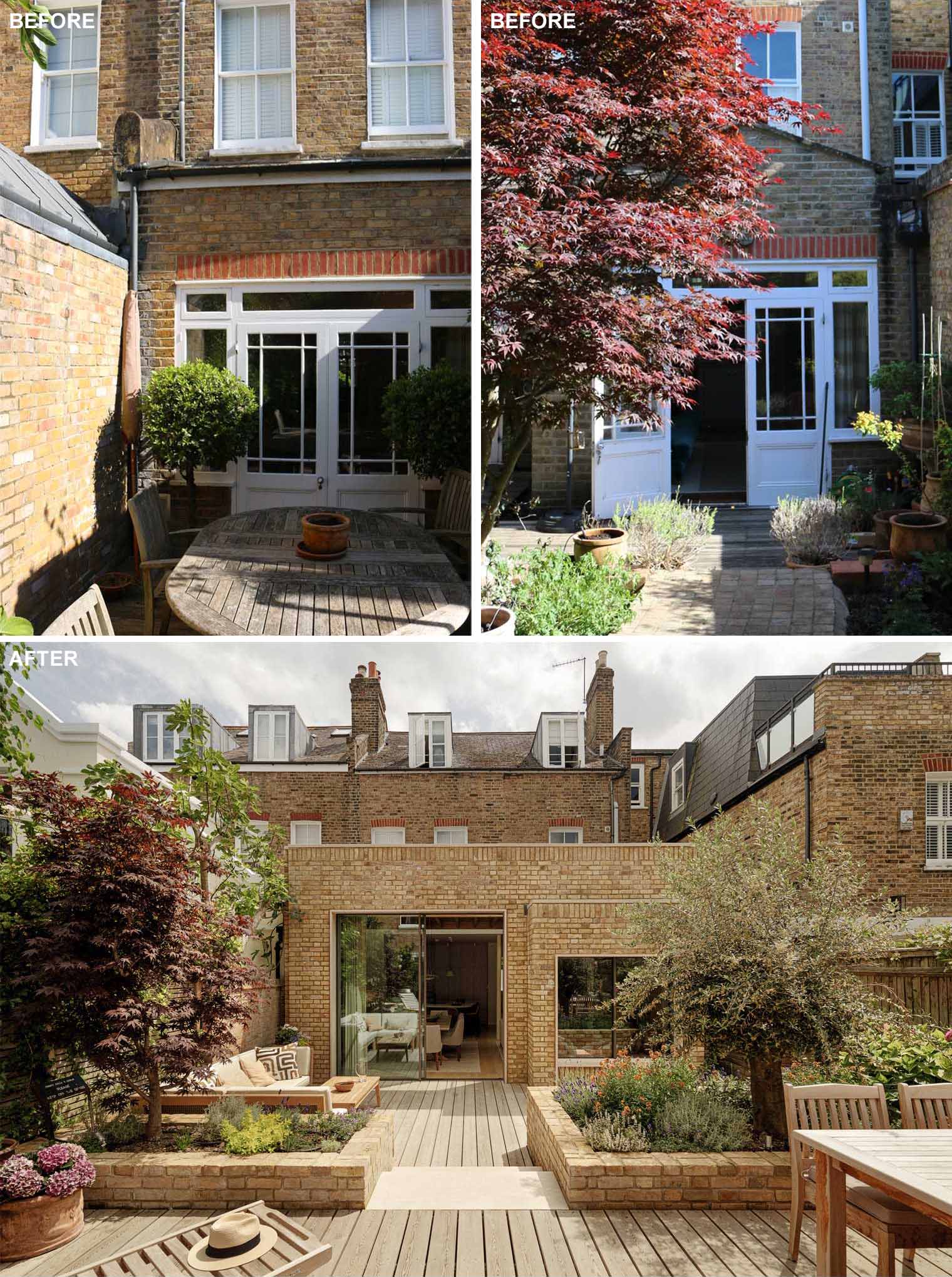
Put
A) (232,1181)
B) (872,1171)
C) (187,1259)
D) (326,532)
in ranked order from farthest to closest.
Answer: (232,1181), (326,532), (187,1259), (872,1171)

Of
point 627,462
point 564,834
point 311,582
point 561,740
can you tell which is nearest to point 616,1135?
point 311,582

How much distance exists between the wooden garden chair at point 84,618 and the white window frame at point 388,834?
11.4m

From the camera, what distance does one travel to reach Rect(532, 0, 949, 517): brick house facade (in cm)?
548

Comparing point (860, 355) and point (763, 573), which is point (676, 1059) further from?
point (860, 355)

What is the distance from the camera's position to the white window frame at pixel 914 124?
5.43 meters

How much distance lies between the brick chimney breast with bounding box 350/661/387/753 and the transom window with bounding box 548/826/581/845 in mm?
2686

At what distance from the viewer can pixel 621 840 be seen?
17.9m

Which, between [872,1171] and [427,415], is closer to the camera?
[872,1171]

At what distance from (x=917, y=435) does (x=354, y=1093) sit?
646 centimetres

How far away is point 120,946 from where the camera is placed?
7.08m

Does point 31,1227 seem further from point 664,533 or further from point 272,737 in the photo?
point 272,737

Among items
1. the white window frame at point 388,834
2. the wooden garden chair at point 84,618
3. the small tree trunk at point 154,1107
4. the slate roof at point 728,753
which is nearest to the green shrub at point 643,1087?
the small tree trunk at point 154,1107

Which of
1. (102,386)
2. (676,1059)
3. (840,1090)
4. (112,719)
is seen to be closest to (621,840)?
(112,719)

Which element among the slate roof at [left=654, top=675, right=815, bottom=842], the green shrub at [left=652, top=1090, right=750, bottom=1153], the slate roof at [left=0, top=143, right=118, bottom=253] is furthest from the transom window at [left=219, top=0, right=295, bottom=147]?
the slate roof at [left=654, top=675, right=815, bottom=842]
